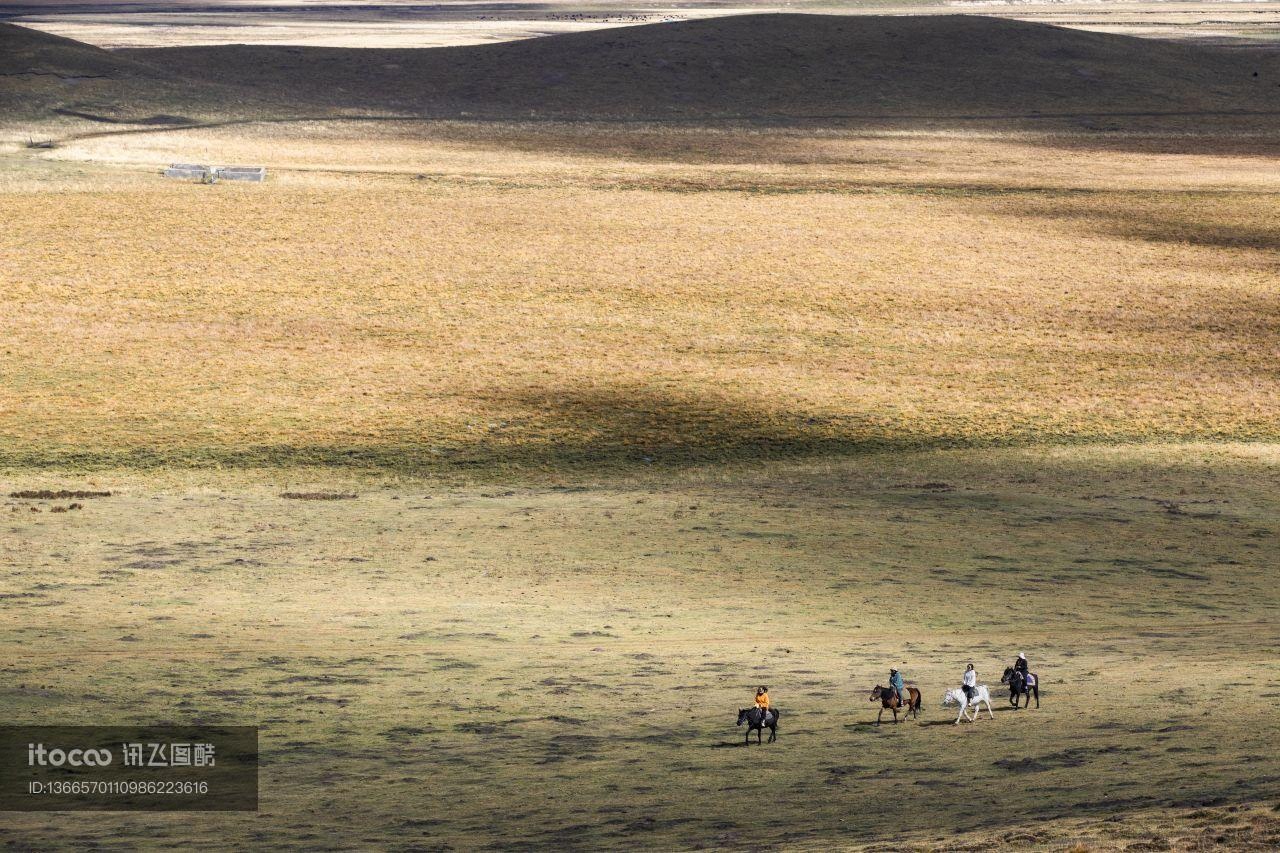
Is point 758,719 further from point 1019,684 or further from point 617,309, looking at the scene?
point 617,309

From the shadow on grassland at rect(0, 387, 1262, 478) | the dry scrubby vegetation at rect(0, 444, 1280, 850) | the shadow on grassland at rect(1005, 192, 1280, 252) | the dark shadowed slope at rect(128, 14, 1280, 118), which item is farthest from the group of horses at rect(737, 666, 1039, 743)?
the dark shadowed slope at rect(128, 14, 1280, 118)

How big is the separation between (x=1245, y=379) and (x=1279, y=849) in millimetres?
32842

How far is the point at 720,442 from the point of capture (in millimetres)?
38188

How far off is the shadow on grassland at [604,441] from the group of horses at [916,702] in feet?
53.2

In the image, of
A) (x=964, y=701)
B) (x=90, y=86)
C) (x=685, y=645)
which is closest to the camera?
(x=964, y=701)

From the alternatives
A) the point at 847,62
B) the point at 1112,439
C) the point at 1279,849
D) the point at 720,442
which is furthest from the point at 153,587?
the point at 847,62

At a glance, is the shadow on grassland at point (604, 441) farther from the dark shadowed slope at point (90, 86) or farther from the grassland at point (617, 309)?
the dark shadowed slope at point (90, 86)

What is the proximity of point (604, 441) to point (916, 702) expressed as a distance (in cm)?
1925

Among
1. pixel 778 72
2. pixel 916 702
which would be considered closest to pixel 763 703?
pixel 916 702

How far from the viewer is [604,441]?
125 feet

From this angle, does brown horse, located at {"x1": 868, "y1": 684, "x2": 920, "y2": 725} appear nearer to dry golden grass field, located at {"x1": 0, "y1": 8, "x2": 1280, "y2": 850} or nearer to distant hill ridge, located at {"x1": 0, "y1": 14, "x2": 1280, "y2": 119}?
dry golden grass field, located at {"x1": 0, "y1": 8, "x2": 1280, "y2": 850}

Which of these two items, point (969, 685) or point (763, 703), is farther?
point (969, 685)

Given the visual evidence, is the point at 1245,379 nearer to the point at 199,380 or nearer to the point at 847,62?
the point at 199,380

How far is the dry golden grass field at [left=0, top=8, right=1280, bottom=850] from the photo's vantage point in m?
18.4
